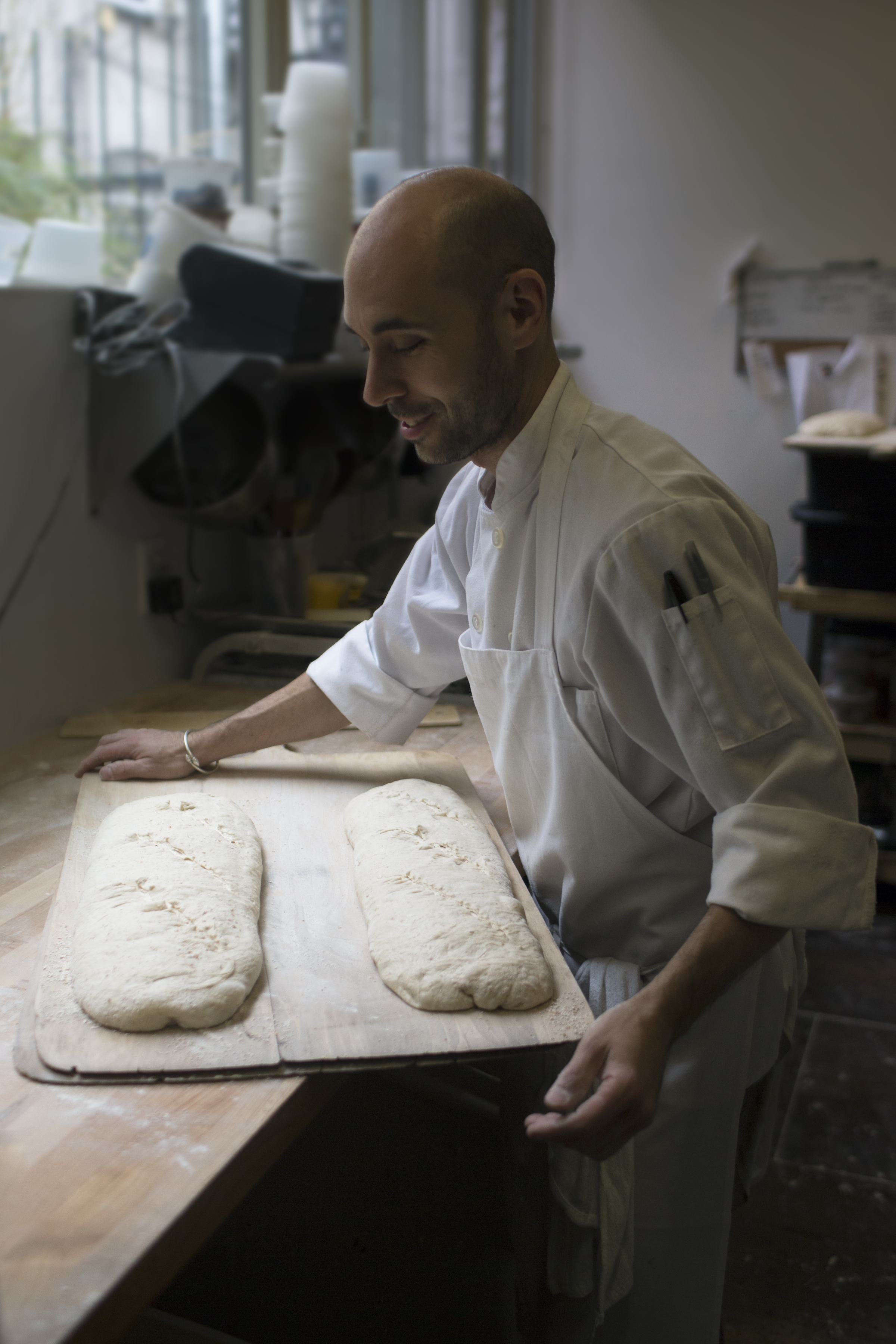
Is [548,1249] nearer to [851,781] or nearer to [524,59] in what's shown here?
[851,781]

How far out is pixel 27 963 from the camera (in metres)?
1.02

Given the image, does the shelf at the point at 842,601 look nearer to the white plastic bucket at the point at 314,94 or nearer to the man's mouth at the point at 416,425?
the white plastic bucket at the point at 314,94

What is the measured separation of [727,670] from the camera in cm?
95

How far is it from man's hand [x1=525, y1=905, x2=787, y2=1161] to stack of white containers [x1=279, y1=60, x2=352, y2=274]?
1.73 meters

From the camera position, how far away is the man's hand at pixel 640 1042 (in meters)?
0.79

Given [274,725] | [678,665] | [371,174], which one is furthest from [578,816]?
[371,174]

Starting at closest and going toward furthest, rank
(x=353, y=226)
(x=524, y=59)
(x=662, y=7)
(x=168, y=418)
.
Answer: (x=168, y=418) → (x=353, y=226) → (x=662, y=7) → (x=524, y=59)

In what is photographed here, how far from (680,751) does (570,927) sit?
269mm

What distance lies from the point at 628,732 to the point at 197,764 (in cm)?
62

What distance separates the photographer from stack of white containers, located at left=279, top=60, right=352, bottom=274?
214cm

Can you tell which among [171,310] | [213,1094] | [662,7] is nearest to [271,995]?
[213,1094]

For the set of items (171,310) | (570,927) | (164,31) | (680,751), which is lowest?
(570,927)

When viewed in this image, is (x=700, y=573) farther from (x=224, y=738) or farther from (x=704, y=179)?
(x=704, y=179)

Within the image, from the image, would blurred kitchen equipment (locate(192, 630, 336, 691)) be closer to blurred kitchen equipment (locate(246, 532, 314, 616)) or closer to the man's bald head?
blurred kitchen equipment (locate(246, 532, 314, 616))
